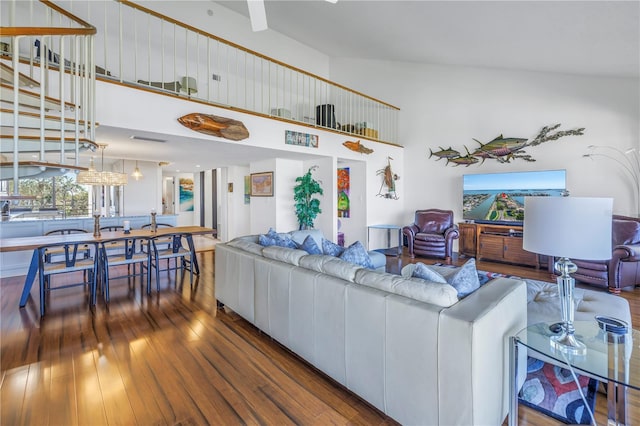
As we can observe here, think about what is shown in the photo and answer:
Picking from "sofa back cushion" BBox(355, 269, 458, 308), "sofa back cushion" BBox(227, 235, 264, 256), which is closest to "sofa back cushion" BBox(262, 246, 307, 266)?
"sofa back cushion" BBox(227, 235, 264, 256)

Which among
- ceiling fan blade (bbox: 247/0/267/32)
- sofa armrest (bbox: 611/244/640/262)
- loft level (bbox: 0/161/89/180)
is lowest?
sofa armrest (bbox: 611/244/640/262)

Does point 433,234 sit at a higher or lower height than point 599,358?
higher

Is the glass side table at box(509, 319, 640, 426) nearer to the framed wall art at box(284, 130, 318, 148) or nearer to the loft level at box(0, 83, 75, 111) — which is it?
the loft level at box(0, 83, 75, 111)

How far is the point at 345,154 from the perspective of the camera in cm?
632

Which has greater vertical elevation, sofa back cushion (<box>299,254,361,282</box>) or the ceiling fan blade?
the ceiling fan blade

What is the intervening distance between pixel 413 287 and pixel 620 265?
399 centimetres

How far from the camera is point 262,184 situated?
6.68 meters

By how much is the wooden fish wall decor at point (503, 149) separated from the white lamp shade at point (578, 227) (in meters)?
4.91

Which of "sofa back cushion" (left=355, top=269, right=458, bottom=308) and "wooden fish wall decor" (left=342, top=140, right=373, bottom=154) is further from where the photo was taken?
"wooden fish wall decor" (left=342, top=140, right=373, bottom=154)

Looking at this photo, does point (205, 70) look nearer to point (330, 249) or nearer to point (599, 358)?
point (330, 249)

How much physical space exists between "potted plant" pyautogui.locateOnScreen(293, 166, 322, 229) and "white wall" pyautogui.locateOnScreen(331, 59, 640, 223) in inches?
68.7

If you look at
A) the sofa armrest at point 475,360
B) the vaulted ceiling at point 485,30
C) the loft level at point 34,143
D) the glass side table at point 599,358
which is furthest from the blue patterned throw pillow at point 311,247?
the vaulted ceiling at point 485,30

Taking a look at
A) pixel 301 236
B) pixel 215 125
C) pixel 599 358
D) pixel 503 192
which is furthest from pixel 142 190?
pixel 599 358

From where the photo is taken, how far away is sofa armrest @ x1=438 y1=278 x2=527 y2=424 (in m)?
1.36
